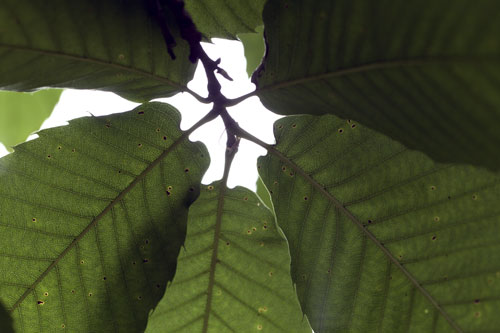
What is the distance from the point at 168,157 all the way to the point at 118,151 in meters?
0.09

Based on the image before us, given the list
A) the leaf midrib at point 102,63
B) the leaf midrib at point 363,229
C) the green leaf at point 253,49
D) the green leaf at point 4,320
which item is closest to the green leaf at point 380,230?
the leaf midrib at point 363,229

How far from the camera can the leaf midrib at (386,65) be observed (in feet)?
2.11

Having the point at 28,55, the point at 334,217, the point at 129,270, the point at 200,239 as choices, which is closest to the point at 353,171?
the point at 334,217

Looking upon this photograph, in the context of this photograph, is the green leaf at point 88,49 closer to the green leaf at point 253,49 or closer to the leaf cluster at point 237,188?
the leaf cluster at point 237,188

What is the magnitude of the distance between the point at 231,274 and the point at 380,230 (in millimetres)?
337

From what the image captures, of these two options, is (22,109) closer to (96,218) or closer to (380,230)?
(96,218)

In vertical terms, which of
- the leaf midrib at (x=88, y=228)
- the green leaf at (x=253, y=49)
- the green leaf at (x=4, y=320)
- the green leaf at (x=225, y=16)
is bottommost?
the green leaf at (x=4, y=320)

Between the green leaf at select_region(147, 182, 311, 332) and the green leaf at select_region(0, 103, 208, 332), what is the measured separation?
11 cm

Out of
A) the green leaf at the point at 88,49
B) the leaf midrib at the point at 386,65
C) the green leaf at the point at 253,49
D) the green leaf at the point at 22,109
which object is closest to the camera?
the leaf midrib at the point at 386,65

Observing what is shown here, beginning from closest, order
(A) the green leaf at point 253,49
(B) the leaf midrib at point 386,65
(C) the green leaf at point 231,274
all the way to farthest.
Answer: (B) the leaf midrib at point 386,65 → (C) the green leaf at point 231,274 → (A) the green leaf at point 253,49

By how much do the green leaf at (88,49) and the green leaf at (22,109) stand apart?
0.66 meters

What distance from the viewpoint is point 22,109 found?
148 centimetres

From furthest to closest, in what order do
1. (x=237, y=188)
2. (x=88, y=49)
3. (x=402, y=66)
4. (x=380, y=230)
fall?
(x=237, y=188)
(x=380, y=230)
(x=88, y=49)
(x=402, y=66)

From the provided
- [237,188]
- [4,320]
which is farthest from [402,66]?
[4,320]
